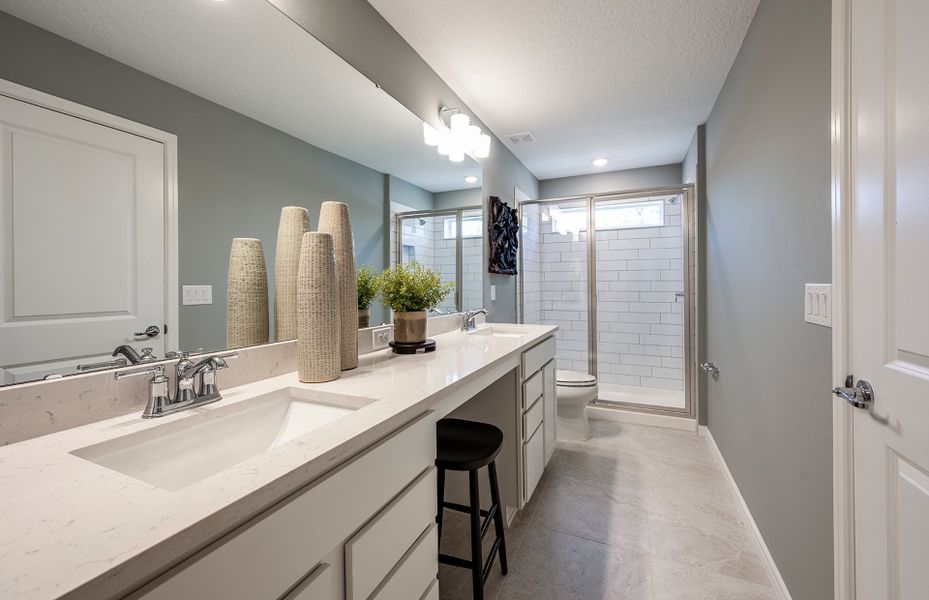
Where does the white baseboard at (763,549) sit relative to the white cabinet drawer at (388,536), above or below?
below

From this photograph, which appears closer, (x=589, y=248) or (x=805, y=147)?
(x=805, y=147)

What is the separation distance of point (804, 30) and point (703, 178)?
1853 millimetres

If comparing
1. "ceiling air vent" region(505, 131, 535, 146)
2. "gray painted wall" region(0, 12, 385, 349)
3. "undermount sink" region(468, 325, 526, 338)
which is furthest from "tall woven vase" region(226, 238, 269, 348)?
"ceiling air vent" region(505, 131, 535, 146)

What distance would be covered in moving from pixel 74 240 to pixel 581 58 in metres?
→ 2.23

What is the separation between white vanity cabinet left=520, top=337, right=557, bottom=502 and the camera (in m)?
1.85

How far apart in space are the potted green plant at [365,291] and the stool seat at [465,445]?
1.79 ft

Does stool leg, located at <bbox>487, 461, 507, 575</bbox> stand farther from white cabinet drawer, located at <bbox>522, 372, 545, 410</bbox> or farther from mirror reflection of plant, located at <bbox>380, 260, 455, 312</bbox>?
mirror reflection of plant, located at <bbox>380, 260, 455, 312</bbox>

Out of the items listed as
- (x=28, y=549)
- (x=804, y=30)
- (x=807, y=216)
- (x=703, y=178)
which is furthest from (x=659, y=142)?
(x=28, y=549)

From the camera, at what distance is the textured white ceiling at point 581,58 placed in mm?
1739

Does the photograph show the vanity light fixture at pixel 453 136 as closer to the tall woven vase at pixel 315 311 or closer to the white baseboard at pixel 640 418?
the tall woven vase at pixel 315 311

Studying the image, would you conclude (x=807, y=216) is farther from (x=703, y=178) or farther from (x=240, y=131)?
(x=703, y=178)

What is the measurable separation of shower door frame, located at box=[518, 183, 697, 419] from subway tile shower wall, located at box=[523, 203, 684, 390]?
0.06 meters

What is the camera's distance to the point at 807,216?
4.07ft

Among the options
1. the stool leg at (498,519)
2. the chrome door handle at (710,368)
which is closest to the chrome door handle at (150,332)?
the stool leg at (498,519)
